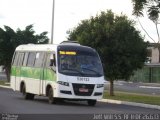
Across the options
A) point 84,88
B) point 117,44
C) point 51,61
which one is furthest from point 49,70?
point 117,44

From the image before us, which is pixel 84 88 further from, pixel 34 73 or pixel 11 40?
pixel 11 40

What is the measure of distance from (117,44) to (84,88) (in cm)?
1007

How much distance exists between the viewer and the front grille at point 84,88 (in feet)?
88.6

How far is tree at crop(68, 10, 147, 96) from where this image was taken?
36938 millimetres

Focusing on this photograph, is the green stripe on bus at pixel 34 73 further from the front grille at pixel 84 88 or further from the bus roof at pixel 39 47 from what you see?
the front grille at pixel 84 88

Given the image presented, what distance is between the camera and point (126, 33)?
122 ft

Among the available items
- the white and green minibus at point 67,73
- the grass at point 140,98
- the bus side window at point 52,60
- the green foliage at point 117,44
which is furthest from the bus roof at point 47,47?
the green foliage at point 117,44

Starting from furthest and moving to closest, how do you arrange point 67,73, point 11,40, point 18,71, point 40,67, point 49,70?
point 11,40 → point 18,71 → point 40,67 → point 49,70 → point 67,73

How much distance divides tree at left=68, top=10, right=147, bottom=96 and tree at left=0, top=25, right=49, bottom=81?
20249mm

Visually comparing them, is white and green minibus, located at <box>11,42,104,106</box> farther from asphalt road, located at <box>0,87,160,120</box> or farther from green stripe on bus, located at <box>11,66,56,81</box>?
asphalt road, located at <box>0,87,160,120</box>

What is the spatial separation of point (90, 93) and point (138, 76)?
5538 cm

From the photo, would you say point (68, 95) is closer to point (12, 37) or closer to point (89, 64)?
point (89, 64)

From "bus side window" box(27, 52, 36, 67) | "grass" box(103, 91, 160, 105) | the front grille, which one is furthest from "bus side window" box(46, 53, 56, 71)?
"grass" box(103, 91, 160, 105)

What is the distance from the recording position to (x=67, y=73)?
27234 mm
